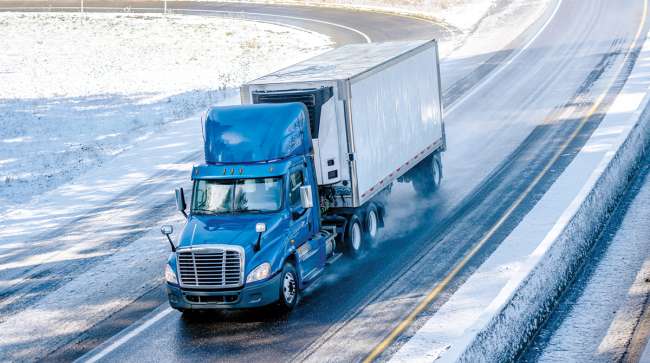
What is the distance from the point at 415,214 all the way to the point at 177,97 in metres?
21.5

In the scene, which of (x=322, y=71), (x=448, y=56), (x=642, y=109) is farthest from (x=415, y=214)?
(x=448, y=56)

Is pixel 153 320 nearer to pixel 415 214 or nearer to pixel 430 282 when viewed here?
pixel 430 282

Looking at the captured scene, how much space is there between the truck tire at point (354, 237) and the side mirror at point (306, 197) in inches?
101

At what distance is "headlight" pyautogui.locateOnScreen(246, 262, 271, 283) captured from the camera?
16625 millimetres

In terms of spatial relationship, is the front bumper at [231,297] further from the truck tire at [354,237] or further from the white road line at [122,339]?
the truck tire at [354,237]

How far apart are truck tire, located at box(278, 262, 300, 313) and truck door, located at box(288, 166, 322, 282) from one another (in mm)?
262

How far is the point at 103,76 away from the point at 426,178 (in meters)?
28.6

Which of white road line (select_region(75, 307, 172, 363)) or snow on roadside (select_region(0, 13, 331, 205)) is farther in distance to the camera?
snow on roadside (select_region(0, 13, 331, 205))

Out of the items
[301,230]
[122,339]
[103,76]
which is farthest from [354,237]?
[103,76]

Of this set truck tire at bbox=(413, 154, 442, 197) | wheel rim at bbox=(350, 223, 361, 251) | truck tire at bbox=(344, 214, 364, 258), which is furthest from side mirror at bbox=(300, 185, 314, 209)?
truck tire at bbox=(413, 154, 442, 197)

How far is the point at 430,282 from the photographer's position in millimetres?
18734

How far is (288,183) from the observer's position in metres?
17.7

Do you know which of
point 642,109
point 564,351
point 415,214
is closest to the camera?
point 564,351

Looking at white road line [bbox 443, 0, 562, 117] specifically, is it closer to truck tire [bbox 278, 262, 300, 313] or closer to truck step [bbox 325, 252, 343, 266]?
truck step [bbox 325, 252, 343, 266]
